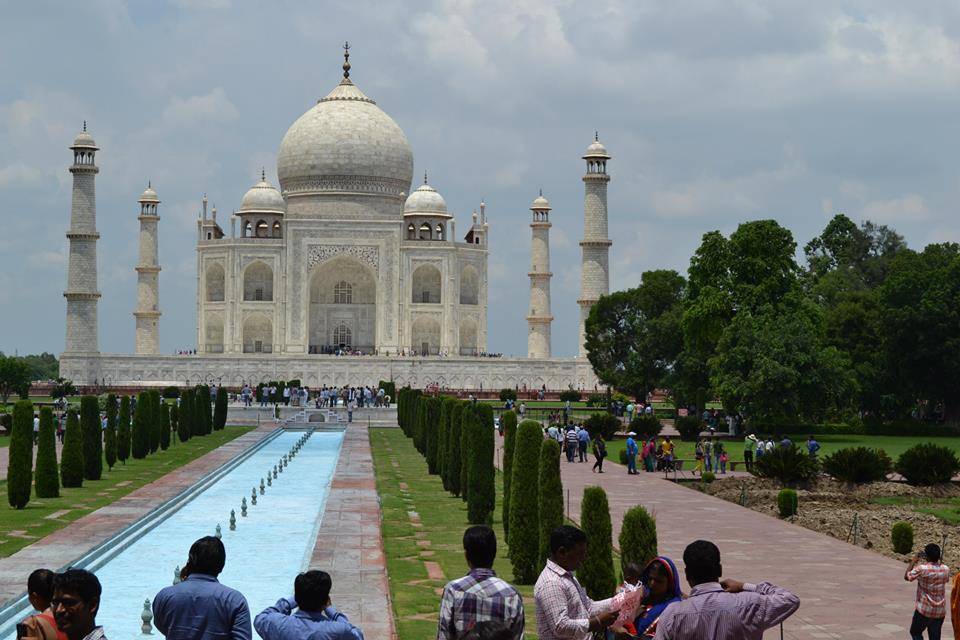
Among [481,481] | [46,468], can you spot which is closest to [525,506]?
[481,481]

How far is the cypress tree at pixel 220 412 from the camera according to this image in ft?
107

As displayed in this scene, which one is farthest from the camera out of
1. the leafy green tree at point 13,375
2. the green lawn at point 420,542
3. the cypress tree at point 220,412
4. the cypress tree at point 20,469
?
the leafy green tree at point 13,375

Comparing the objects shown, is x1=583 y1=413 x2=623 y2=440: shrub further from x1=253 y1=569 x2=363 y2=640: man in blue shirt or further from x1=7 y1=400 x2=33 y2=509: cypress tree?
x1=253 y1=569 x2=363 y2=640: man in blue shirt

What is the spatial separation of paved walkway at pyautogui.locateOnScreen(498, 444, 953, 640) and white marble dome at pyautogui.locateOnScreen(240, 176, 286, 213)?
35408 millimetres

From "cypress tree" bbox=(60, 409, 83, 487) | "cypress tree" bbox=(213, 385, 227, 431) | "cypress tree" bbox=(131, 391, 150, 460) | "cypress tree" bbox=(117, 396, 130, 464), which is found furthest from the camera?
"cypress tree" bbox=(213, 385, 227, 431)

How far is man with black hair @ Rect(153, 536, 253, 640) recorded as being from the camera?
15.9 ft

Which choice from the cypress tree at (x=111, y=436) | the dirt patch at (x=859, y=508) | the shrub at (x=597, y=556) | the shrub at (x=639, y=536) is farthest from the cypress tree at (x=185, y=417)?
the shrub at (x=639, y=536)

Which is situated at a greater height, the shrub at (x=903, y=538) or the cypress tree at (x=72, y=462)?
the cypress tree at (x=72, y=462)

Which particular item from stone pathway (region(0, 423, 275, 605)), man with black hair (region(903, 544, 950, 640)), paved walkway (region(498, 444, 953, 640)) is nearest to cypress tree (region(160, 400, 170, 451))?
stone pathway (region(0, 423, 275, 605))

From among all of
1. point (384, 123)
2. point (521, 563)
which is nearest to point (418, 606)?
point (521, 563)

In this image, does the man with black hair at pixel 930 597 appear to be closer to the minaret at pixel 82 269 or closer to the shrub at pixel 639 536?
the shrub at pixel 639 536

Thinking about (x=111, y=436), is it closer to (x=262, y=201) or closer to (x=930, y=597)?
(x=930, y=597)

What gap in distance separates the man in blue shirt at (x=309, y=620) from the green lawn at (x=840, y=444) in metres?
19.4

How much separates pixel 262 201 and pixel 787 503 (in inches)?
1535
